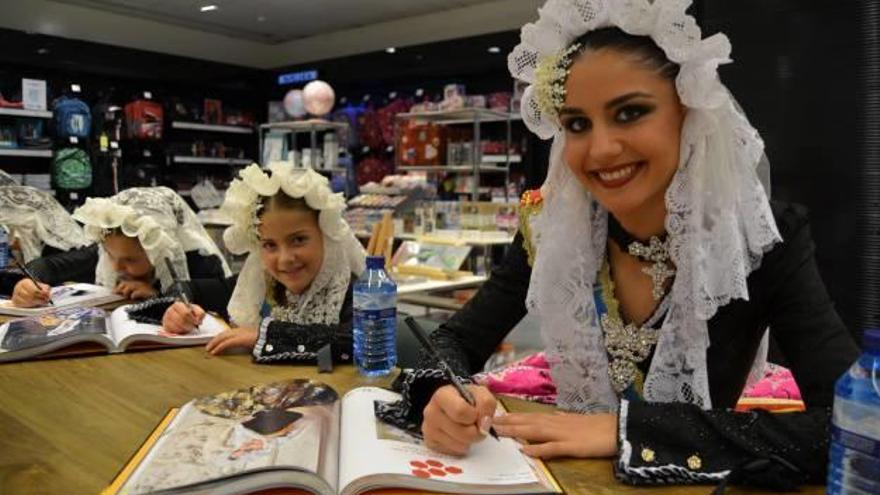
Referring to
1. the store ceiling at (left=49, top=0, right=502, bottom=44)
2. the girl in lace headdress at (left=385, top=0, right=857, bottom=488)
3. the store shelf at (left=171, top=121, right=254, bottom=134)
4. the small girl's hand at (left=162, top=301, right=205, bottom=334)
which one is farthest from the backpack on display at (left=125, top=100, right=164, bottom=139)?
the girl in lace headdress at (left=385, top=0, right=857, bottom=488)

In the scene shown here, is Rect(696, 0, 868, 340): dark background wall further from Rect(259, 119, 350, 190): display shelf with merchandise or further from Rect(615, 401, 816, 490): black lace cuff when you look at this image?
Rect(259, 119, 350, 190): display shelf with merchandise

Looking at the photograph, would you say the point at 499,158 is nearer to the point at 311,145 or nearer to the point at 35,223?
the point at 311,145

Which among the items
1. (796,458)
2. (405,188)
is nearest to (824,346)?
(796,458)

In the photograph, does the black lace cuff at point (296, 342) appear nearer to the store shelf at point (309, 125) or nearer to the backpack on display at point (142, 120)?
the store shelf at point (309, 125)

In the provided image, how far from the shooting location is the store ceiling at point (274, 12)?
919 centimetres

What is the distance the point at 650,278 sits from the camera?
57.0 inches

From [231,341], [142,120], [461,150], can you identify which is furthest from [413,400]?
[142,120]

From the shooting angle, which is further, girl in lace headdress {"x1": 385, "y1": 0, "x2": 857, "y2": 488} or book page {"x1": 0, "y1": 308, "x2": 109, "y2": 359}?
book page {"x1": 0, "y1": 308, "x2": 109, "y2": 359}

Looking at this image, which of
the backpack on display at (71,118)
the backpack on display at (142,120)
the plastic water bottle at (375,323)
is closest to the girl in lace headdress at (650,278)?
the plastic water bottle at (375,323)

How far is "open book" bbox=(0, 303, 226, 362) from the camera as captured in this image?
1672 mm

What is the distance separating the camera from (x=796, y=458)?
960mm

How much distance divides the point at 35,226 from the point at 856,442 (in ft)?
13.6

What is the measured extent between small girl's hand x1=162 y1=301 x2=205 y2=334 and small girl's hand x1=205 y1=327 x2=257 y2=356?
180 millimetres

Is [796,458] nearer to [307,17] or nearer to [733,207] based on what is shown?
[733,207]
